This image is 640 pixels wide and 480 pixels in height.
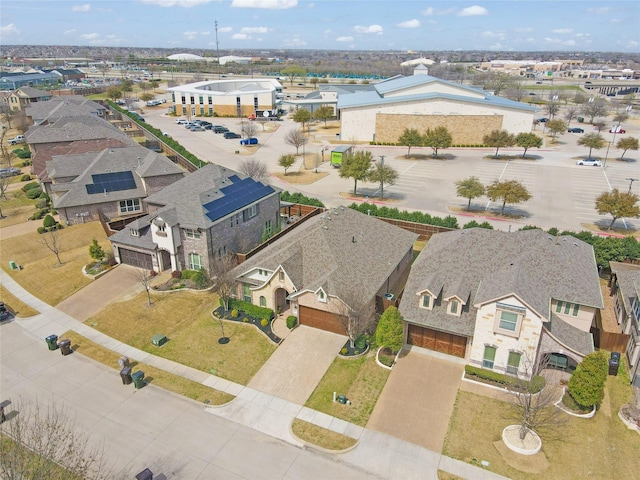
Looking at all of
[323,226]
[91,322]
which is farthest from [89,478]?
[323,226]

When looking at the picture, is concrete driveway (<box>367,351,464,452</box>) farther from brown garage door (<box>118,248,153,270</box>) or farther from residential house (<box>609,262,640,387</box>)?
brown garage door (<box>118,248,153,270</box>)

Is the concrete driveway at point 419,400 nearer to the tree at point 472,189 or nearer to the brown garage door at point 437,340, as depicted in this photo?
the brown garage door at point 437,340

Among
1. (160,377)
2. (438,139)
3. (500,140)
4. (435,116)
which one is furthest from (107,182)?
(500,140)

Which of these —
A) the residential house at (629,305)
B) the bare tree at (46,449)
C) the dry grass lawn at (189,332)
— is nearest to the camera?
the bare tree at (46,449)

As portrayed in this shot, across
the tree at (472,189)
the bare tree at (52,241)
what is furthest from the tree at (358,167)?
the bare tree at (52,241)

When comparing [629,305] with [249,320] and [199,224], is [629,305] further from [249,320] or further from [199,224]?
[199,224]

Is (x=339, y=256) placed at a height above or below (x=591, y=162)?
above
